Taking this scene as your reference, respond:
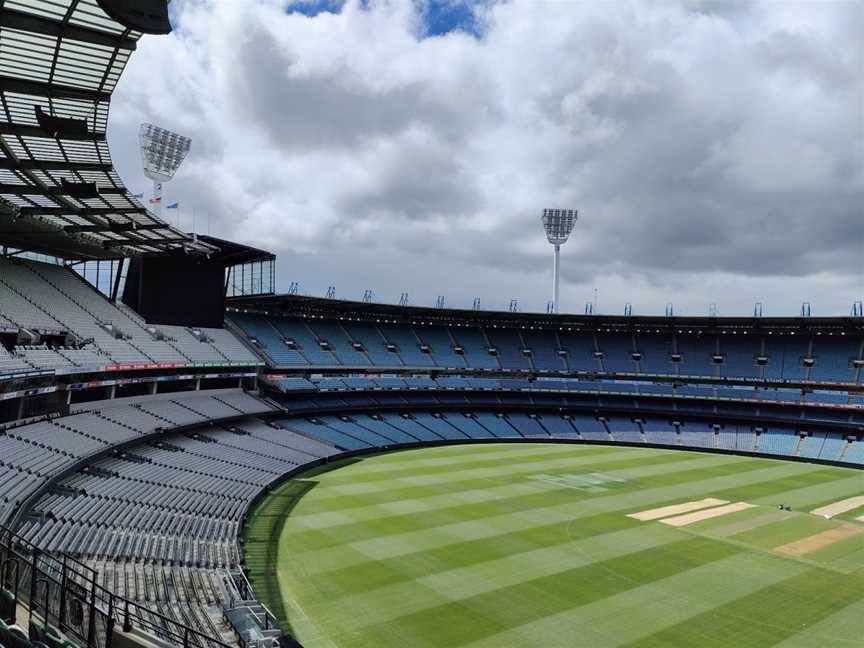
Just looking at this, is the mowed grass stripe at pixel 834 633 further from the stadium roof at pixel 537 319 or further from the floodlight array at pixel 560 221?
the floodlight array at pixel 560 221

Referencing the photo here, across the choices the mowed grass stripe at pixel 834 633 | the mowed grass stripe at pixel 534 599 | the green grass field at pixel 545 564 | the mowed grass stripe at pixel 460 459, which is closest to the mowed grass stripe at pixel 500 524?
the green grass field at pixel 545 564

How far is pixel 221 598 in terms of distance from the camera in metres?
18.3

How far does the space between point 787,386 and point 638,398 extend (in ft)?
44.9

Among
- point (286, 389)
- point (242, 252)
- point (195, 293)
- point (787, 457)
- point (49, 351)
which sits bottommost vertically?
point (787, 457)

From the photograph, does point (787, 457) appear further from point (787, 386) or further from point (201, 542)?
point (201, 542)

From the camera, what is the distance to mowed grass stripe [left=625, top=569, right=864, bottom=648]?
1764cm

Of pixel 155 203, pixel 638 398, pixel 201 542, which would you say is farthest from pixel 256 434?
pixel 638 398

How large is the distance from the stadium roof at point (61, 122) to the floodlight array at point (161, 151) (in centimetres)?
1582

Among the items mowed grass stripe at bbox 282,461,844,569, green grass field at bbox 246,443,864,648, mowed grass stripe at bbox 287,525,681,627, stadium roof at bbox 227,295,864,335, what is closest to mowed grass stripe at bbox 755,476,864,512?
green grass field at bbox 246,443,864,648

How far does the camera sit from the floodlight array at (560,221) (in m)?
74.9

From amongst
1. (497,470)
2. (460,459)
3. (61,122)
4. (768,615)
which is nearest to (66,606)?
(61,122)

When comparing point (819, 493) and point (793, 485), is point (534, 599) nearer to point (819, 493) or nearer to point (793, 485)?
point (819, 493)

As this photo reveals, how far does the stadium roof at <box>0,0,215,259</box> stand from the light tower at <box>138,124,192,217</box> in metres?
15.8

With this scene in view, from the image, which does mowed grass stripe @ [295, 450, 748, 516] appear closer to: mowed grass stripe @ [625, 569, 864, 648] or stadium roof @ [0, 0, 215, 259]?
stadium roof @ [0, 0, 215, 259]
